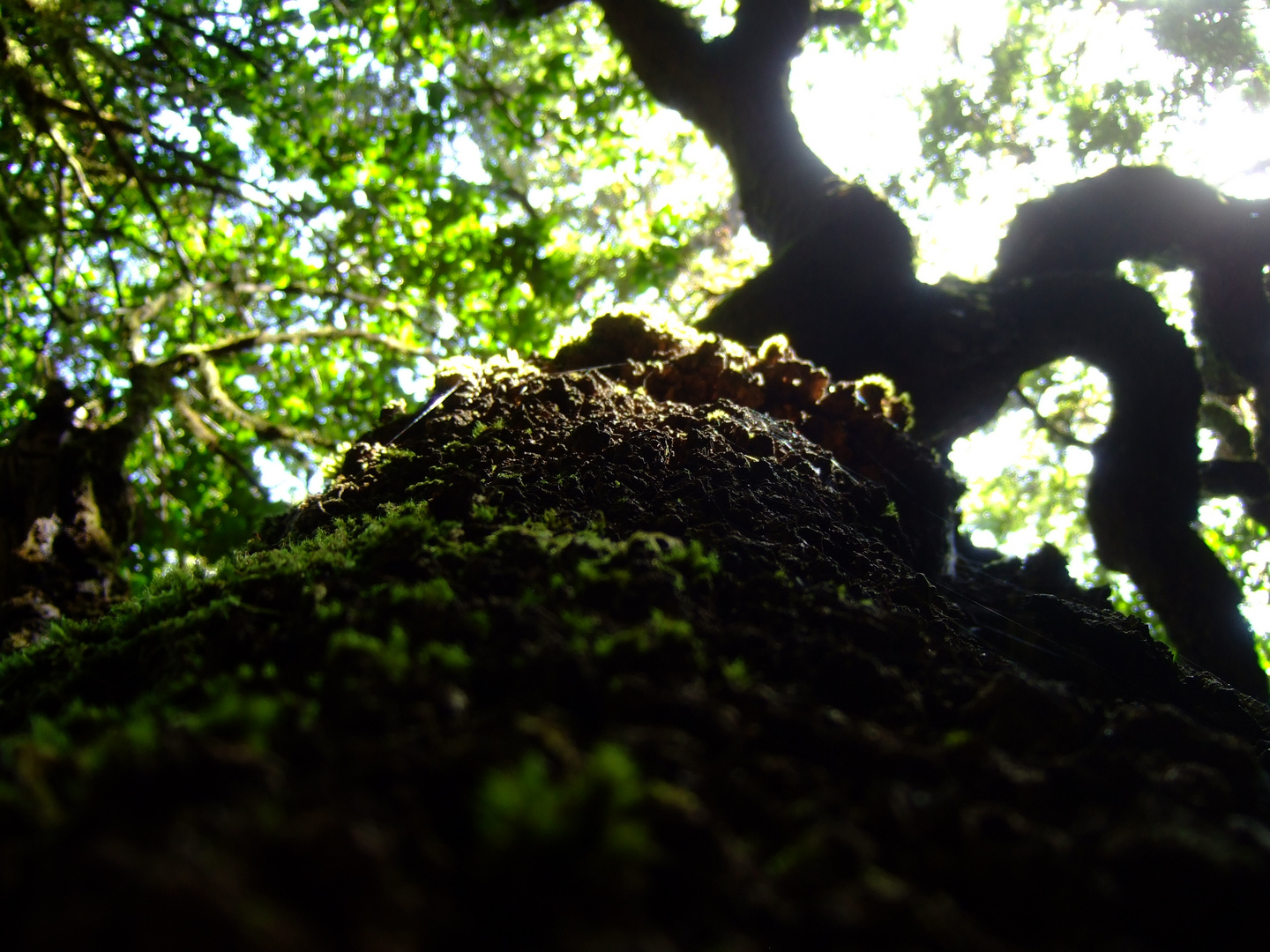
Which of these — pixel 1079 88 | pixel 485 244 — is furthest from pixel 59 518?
pixel 1079 88

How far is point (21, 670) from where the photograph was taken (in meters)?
1.75

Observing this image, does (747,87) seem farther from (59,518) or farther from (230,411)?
(59,518)

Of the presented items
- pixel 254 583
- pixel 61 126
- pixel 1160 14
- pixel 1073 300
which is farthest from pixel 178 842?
pixel 1160 14

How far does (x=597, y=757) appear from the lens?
2.92 feet

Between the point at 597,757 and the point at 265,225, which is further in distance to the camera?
the point at 265,225

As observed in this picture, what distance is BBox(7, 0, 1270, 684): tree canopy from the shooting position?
4555mm

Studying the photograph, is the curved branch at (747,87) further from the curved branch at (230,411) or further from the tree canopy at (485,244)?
the curved branch at (230,411)

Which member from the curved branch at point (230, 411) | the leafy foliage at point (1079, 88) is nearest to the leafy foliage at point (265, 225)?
the curved branch at point (230, 411)

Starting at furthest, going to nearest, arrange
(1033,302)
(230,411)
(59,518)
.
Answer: (230,411)
(1033,302)
(59,518)

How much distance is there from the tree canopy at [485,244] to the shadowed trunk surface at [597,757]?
289 cm

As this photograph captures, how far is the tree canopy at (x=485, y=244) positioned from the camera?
4555 mm

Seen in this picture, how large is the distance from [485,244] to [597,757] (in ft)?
23.2

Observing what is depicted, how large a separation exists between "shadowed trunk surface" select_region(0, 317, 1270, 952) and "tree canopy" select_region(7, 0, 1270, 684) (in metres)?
2.89

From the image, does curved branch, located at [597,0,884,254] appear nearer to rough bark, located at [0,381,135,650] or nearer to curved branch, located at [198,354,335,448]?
curved branch, located at [198,354,335,448]
